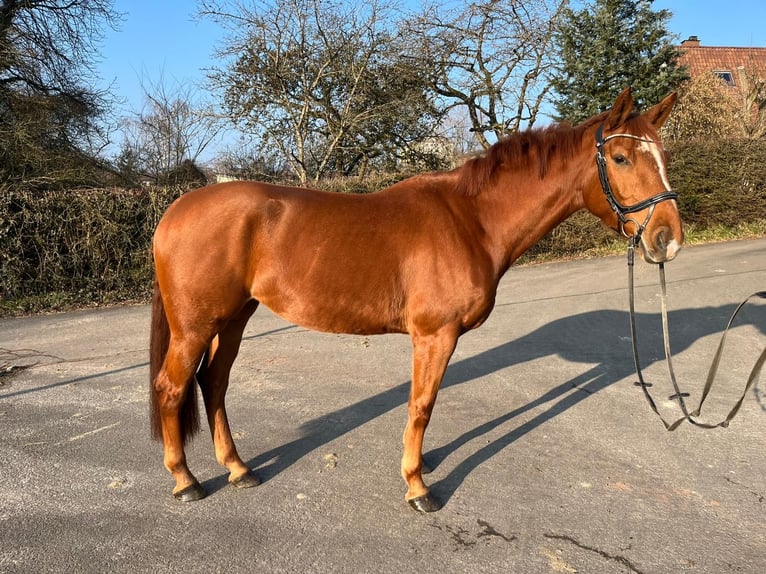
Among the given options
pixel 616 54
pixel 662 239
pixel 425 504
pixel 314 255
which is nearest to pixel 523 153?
pixel 662 239

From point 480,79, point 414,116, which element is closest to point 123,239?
point 414,116

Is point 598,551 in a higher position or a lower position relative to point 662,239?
lower

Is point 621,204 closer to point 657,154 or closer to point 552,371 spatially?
point 657,154

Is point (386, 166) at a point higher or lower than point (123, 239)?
higher

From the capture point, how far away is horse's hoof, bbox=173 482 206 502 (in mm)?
2951

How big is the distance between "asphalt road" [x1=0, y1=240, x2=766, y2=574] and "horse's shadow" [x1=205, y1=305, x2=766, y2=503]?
0.02 m

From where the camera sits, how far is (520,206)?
305cm

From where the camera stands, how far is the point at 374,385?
488 cm

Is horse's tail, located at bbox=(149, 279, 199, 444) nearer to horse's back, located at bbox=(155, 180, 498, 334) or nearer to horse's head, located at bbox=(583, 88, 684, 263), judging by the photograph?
horse's back, located at bbox=(155, 180, 498, 334)

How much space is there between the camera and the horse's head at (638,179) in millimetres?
2656

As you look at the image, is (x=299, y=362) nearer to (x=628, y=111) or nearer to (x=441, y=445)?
(x=441, y=445)

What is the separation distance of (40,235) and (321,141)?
839cm

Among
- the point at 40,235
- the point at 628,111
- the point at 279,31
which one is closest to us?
the point at 628,111

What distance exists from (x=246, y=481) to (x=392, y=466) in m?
0.94
